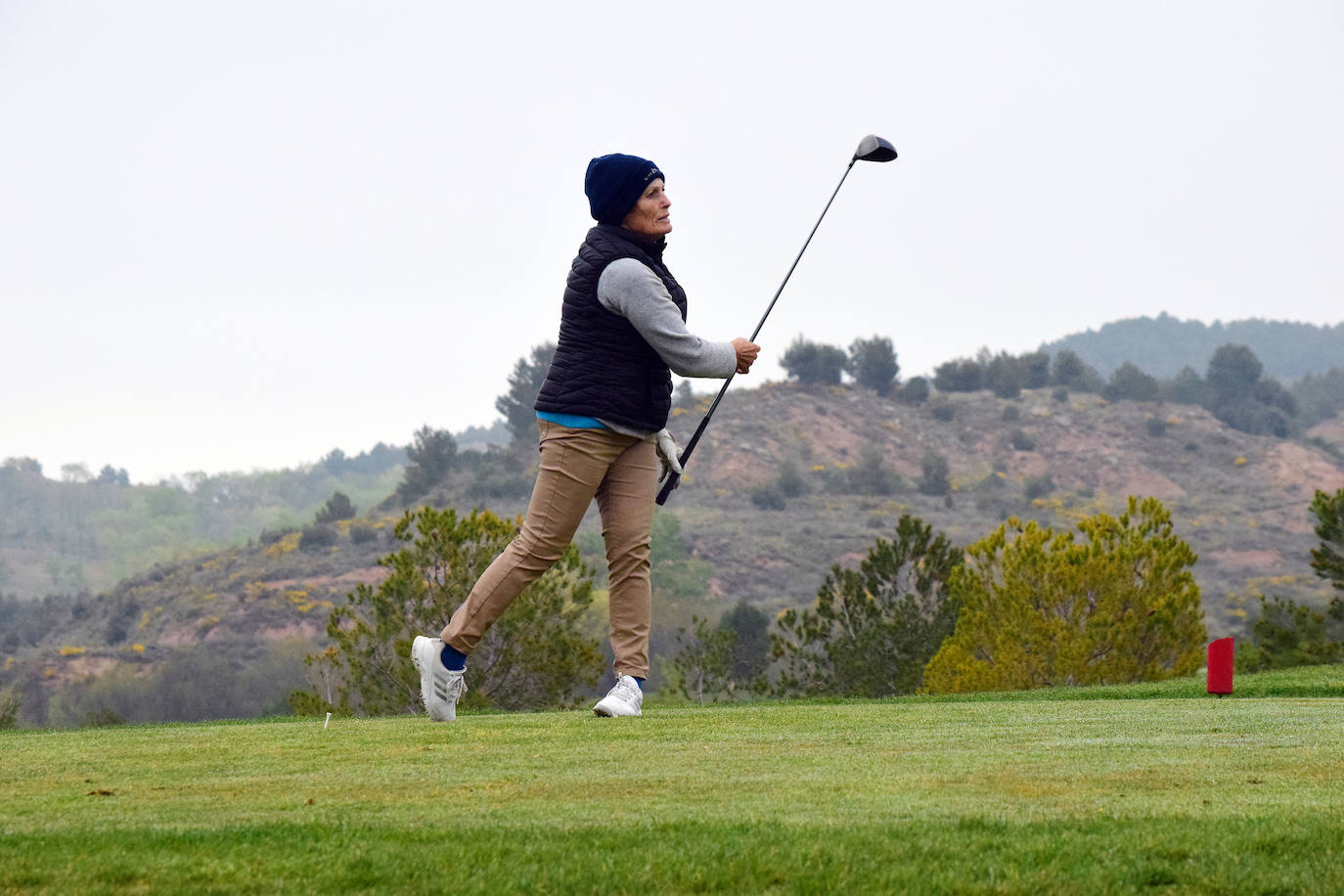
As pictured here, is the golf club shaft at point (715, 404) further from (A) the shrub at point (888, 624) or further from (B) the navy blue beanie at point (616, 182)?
(A) the shrub at point (888, 624)

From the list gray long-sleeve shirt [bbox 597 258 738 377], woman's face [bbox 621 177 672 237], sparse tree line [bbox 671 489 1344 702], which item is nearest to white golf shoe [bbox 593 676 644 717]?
gray long-sleeve shirt [bbox 597 258 738 377]

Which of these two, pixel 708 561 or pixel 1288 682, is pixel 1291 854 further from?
pixel 708 561

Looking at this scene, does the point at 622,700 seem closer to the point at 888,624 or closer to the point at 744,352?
the point at 744,352

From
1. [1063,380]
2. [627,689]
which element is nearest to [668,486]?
[627,689]

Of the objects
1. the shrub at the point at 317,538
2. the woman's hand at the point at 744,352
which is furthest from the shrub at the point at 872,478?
the woman's hand at the point at 744,352

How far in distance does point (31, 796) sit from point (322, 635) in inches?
2336

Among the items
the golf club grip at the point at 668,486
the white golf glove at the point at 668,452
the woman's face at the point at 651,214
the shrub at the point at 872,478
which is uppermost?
the shrub at the point at 872,478

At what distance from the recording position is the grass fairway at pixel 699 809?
8.95 feet

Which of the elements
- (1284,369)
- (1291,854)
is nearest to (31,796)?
(1291,854)

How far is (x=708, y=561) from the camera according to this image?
233 feet

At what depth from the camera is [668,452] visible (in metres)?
6.45

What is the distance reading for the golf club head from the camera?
764 centimetres

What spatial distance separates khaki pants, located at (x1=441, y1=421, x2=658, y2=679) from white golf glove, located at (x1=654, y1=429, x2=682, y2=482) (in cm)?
6

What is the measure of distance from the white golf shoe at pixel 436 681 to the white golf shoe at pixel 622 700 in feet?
1.86
